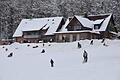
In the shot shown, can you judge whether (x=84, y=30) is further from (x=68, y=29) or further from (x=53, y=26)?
(x=53, y=26)

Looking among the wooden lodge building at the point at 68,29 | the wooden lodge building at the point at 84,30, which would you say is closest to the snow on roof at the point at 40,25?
the wooden lodge building at the point at 68,29

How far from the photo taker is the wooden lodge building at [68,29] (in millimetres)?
58281

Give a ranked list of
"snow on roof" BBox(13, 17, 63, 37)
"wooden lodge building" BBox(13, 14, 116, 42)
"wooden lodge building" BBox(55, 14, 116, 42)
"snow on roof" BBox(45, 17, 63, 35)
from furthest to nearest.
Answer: "snow on roof" BBox(13, 17, 63, 37), "snow on roof" BBox(45, 17, 63, 35), "wooden lodge building" BBox(13, 14, 116, 42), "wooden lodge building" BBox(55, 14, 116, 42)

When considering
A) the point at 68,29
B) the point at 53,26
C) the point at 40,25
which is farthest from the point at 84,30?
the point at 40,25

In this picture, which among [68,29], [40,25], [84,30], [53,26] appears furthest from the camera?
[40,25]

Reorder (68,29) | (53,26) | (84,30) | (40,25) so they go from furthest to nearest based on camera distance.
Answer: (40,25)
(53,26)
(68,29)
(84,30)

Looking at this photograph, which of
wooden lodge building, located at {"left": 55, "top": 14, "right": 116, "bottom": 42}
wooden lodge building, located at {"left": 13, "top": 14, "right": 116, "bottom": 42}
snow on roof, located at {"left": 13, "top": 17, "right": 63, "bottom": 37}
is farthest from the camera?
snow on roof, located at {"left": 13, "top": 17, "right": 63, "bottom": 37}

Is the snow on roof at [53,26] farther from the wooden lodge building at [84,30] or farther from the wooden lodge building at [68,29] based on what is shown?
the wooden lodge building at [84,30]

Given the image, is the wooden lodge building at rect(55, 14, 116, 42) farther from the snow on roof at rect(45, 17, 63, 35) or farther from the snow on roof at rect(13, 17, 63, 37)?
the snow on roof at rect(13, 17, 63, 37)

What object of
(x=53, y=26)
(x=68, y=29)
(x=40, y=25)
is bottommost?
(x=68, y=29)

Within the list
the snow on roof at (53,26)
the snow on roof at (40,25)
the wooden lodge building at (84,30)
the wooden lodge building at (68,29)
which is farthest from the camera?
the snow on roof at (40,25)

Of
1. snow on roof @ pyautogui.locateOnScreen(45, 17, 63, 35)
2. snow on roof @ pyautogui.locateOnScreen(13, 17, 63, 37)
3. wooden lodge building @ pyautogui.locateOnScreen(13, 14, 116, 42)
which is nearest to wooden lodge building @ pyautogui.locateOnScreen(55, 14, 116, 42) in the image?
wooden lodge building @ pyautogui.locateOnScreen(13, 14, 116, 42)

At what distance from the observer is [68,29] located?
59844mm

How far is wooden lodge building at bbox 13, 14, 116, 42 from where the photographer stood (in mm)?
58281
